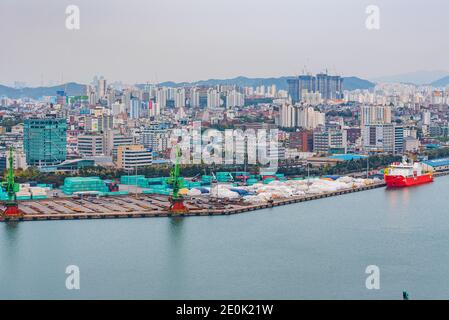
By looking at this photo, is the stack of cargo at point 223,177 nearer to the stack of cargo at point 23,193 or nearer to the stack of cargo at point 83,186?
the stack of cargo at point 83,186

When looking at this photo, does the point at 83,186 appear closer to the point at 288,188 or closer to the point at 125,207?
the point at 125,207

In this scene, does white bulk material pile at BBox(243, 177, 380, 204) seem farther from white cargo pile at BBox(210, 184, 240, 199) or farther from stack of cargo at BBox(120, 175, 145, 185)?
stack of cargo at BBox(120, 175, 145, 185)

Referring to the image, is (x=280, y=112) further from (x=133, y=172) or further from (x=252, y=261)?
(x=252, y=261)

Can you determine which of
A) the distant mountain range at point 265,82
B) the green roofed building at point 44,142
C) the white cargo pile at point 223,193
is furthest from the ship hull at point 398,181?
the distant mountain range at point 265,82

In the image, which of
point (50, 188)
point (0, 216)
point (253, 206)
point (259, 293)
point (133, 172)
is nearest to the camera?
point (259, 293)

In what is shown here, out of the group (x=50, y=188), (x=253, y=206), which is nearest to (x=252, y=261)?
(x=253, y=206)
